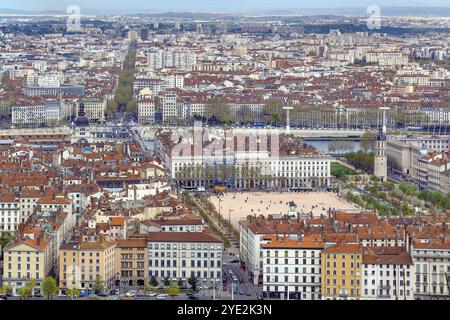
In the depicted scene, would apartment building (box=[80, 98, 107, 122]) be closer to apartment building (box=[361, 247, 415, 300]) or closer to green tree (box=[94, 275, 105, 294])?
green tree (box=[94, 275, 105, 294])

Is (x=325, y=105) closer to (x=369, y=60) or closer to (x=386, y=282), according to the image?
(x=369, y=60)

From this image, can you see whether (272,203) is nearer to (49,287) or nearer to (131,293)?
(131,293)

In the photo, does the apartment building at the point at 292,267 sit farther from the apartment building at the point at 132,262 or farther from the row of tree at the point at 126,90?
the row of tree at the point at 126,90

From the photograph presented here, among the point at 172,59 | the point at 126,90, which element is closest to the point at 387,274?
the point at 126,90

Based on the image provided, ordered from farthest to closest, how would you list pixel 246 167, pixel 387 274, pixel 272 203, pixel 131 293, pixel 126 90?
1. pixel 126 90
2. pixel 246 167
3. pixel 272 203
4. pixel 131 293
5. pixel 387 274

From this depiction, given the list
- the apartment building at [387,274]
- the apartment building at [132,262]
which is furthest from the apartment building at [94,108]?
the apartment building at [387,274]

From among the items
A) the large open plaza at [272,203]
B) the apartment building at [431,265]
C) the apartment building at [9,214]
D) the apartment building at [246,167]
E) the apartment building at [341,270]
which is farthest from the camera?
the apartment building at [246,167]

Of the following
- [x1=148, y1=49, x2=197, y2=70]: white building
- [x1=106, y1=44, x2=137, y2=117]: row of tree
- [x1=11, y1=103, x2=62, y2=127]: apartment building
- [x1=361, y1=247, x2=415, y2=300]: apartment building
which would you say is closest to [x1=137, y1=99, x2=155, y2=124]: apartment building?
[x1=106, y1=44, x2=137, y2=117]: row of tree
